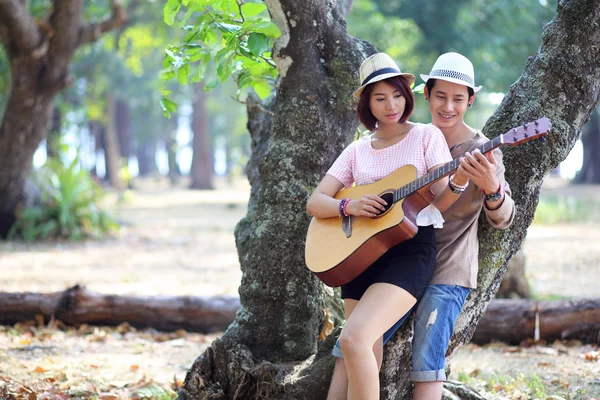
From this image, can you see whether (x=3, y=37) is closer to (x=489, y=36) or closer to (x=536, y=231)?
(x=536, y=231)

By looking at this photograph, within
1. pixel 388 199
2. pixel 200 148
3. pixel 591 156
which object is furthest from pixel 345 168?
pixel 200 148

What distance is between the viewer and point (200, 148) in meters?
32.0

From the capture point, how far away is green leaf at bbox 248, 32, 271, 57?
3.47 metres

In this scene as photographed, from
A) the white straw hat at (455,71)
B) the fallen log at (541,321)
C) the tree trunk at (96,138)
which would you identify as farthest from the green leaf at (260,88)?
the tree trunk at (96,138)

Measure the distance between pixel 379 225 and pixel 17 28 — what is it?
381 inches

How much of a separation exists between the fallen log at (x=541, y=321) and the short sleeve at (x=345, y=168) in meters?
2.98

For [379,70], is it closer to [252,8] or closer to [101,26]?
[252,8]

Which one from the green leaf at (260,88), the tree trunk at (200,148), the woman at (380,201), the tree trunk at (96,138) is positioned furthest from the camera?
the tree trunk at (96,138)

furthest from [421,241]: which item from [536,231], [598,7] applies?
[536,231]

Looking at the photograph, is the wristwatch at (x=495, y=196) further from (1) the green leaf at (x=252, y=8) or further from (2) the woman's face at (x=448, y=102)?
(1) the green leaf at (x=252, y=8)

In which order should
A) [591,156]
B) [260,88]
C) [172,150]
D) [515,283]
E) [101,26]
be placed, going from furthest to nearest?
[172,150] → [591,156] → [101,26] → [515,283] → [260,88]

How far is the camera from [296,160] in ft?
12.7

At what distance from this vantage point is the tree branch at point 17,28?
10672 mm

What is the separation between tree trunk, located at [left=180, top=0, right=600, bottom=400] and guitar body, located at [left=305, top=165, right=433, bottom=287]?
420 mm
